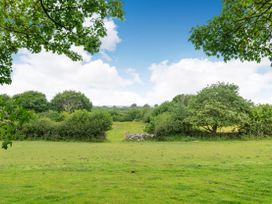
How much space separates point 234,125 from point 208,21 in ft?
100

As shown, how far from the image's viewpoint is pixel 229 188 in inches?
314

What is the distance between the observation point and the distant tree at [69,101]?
72231 millimetres

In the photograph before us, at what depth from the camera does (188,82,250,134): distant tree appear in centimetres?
3431

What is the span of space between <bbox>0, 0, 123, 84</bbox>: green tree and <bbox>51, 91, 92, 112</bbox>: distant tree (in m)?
64.5

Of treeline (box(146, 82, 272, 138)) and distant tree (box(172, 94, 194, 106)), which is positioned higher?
distant tree (box(172, 94, 194, 106))

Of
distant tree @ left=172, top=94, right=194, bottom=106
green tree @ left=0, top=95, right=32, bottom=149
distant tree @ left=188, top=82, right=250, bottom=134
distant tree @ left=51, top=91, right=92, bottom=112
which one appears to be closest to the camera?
green tree @ left=0, top=95, right=32, bottom=149

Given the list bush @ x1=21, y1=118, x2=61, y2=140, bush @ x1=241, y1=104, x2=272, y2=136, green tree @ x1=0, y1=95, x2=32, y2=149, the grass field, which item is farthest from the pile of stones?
green tree @ x1=0, y1=95, x2=32, y2=149

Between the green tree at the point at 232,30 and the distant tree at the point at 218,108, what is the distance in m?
27.2

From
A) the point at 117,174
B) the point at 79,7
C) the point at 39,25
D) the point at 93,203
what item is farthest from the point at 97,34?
the point at 117,174

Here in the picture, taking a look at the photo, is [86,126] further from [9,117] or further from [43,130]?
[9,117]

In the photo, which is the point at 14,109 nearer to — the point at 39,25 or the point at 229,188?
the point at 39,25

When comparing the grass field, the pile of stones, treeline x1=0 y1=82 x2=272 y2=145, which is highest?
treeline x1=0 y1=82 x2=272 y2=145

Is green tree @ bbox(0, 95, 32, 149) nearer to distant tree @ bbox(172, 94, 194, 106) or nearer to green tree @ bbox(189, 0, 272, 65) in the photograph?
green tree @ bbox(189, 0, 272, 65)

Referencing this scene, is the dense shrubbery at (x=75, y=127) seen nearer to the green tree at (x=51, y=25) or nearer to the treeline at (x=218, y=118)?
the treeline at (x=218, y=118)
